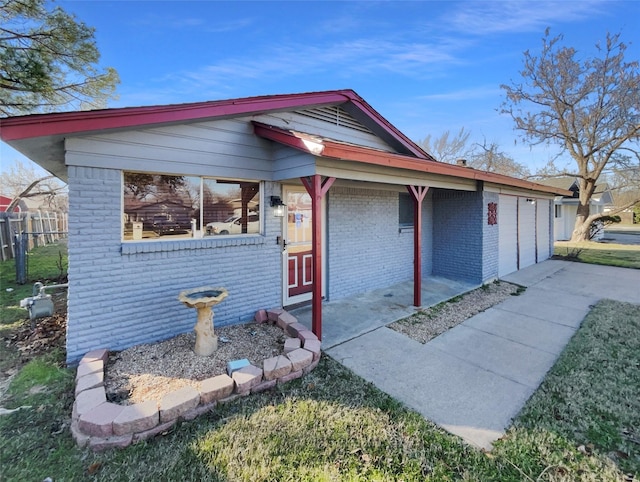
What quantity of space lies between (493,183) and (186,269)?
7.95 meters

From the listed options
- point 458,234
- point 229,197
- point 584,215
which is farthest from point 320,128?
point 584,215

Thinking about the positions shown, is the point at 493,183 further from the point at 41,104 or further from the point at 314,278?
the point at 41,104

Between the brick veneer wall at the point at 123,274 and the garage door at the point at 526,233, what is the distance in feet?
30.6

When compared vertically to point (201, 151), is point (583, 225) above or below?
below

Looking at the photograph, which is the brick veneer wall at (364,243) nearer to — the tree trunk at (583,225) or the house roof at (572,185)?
the tree trunk at (583,225)

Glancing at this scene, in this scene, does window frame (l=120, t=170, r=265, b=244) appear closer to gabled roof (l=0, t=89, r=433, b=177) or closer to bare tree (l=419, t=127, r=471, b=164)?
gabled roof (l=0, t=89, r=433, b=177)

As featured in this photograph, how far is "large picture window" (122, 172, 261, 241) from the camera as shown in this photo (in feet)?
13.7

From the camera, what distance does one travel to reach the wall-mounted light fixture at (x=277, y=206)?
17.3ft

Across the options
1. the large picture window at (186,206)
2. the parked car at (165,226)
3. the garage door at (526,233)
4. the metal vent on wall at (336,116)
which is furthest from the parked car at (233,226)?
the garage door at (526,233)

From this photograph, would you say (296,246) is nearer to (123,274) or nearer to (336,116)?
(336,116)

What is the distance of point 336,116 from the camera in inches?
258

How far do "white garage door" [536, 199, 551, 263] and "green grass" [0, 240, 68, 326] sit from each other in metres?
14.8

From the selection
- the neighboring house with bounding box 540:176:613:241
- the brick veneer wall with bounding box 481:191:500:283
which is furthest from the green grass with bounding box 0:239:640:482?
the neighboring house with bounding box 540:176:613:241

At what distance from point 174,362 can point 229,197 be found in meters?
2.53
